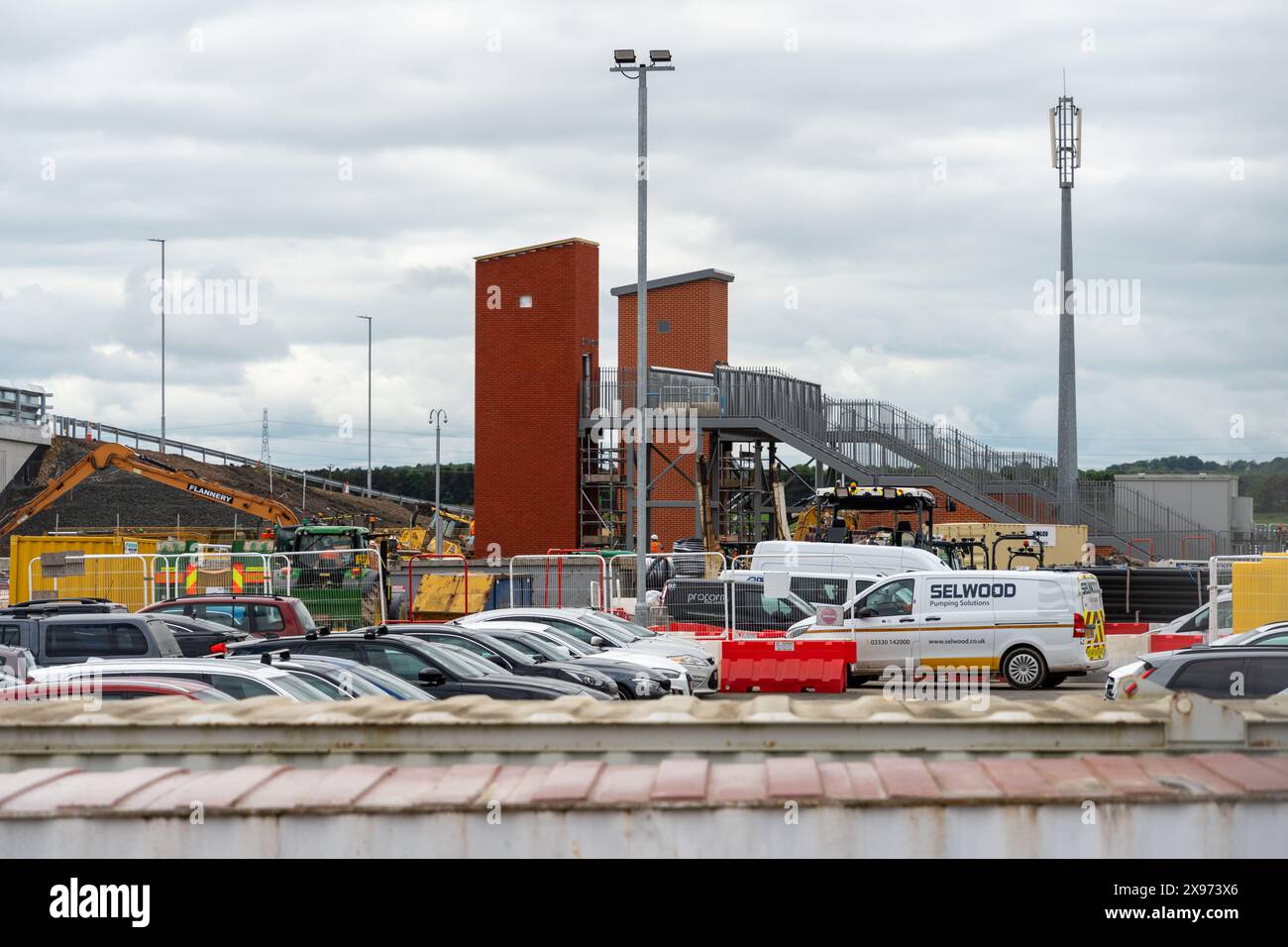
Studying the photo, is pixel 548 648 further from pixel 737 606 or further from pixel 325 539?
pixel 325 539

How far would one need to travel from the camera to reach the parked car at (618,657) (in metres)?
18.5

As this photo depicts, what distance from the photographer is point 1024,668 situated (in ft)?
71.7

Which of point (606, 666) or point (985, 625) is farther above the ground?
point (985, 625)

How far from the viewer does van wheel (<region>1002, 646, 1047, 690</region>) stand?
71.5 ft

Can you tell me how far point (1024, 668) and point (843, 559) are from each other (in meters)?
5.80

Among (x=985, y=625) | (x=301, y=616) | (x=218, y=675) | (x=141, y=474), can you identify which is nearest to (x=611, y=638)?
(x=301, y=616)

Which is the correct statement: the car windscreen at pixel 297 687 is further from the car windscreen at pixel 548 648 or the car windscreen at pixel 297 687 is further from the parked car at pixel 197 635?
the parked car at pixel 197 635

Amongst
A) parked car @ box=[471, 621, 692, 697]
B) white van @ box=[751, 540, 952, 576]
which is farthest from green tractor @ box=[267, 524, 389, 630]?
parked car @ box=[471, 621, 692, 697]

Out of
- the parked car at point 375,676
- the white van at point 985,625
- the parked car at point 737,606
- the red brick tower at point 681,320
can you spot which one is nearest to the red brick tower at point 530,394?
the red brick tower at point 681,320

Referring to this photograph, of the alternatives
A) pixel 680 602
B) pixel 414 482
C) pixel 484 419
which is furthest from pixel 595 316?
pixel 414 482

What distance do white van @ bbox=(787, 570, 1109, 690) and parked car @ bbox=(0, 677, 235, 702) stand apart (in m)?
12.8

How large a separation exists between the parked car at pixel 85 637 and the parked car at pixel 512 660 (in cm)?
294
